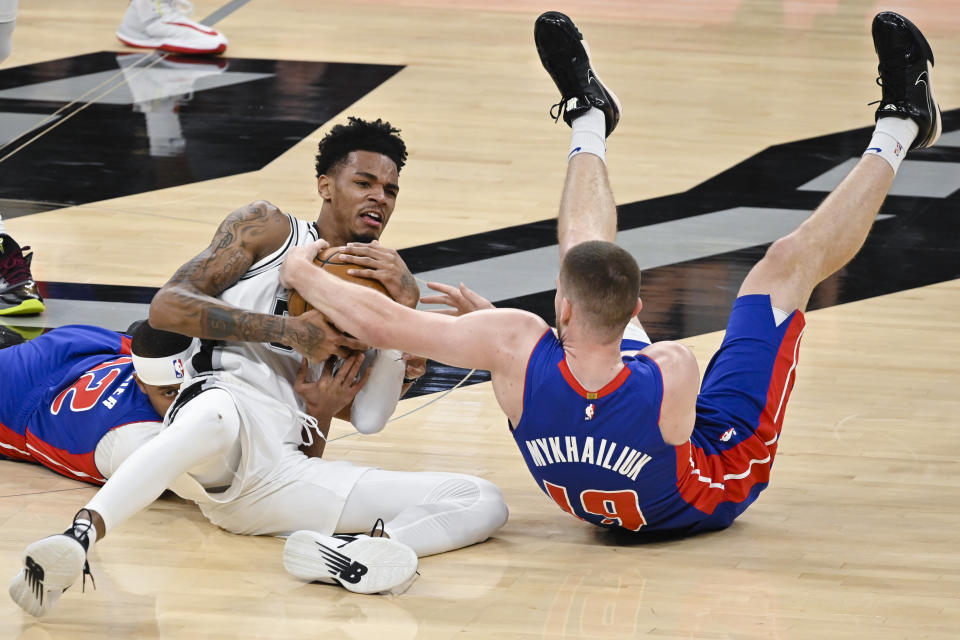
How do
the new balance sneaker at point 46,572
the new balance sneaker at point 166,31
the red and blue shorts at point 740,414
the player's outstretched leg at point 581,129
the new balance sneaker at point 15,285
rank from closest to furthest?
the new balance sneaker at point 46,572
the red and blue shorts at point 740,414
the player's outstretched leg at point 581,129
the new balance sneaker at point 15,285
the new balance sneaker at point 166,31

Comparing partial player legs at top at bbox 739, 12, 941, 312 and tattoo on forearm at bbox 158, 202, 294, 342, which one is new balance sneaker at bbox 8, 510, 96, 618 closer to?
tattoo on forearm at bbox 158, 202, 294, 342

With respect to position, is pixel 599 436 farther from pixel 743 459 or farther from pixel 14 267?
pixel 14 267

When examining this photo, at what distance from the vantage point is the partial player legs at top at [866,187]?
10.9 ft

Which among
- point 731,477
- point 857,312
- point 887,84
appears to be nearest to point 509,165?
point 857,312

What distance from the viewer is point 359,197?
327cm

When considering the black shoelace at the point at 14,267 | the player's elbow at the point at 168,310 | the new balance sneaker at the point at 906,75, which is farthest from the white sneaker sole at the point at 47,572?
the new balance sneaker at the point at 906,75

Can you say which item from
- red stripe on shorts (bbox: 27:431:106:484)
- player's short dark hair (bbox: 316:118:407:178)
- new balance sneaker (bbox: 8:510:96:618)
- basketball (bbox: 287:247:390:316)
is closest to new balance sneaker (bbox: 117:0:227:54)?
player's short dark hair (bbox: 316:118:407:178)

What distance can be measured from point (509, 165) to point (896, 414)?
9.02 ft

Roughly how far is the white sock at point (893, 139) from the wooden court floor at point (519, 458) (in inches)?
27.6

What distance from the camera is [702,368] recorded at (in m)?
4.13

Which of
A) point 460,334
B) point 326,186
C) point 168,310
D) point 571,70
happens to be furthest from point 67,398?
point 571,70

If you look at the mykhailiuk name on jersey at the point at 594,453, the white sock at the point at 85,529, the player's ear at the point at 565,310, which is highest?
the player's ear at the point at 565,310

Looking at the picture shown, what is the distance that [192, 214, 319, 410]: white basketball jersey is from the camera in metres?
3.08

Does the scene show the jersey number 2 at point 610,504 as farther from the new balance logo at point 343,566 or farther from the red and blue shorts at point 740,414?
the new balance logo at point 343,566
